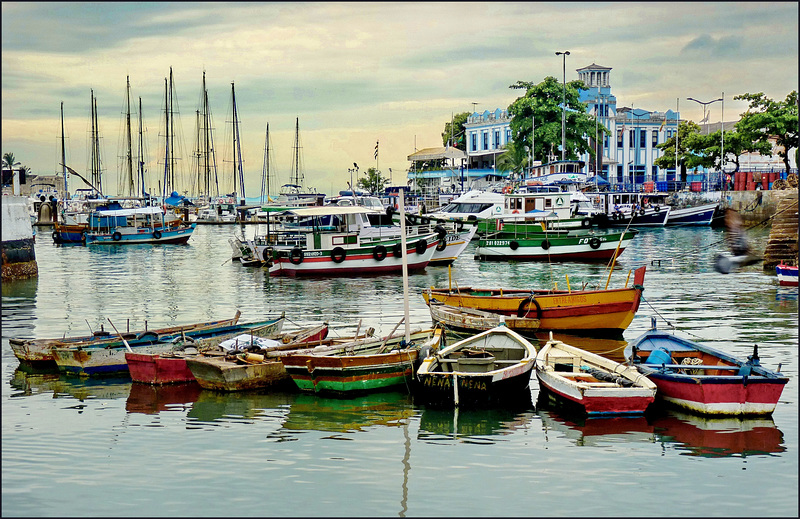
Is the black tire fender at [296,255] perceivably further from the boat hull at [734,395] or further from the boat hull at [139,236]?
the boat hull at [139,236]

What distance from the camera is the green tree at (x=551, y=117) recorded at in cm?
8294

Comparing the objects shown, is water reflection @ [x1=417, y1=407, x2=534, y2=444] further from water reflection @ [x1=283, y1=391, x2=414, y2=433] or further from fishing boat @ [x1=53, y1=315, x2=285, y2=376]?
fishing boat @ [x1=53, y1=315, x2=285, y2=376]

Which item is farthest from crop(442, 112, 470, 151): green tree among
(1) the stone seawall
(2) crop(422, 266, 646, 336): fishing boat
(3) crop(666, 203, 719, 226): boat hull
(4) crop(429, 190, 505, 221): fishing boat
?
(2) crop(422, 266, 646, 336): fishing boat

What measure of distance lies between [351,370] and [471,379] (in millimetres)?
2283

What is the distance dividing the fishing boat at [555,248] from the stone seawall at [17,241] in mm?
22048

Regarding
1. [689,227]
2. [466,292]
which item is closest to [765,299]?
[466,292]

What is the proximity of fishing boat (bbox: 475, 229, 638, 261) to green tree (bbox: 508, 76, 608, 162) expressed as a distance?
1627 inches

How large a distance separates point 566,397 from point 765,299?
16.7m

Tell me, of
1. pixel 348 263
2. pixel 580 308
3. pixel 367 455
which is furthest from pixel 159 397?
pixel 348 263

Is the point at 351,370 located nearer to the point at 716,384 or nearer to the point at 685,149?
the point at 716,384

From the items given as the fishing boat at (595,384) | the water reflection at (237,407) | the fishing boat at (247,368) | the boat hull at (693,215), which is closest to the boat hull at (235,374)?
the fishing boat at (247,368)

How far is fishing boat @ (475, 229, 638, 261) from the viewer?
42.1m

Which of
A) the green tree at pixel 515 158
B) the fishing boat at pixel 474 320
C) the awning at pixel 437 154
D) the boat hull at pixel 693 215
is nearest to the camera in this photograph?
the fishing boat at pixel 474 320

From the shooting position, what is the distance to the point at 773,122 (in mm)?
69875
